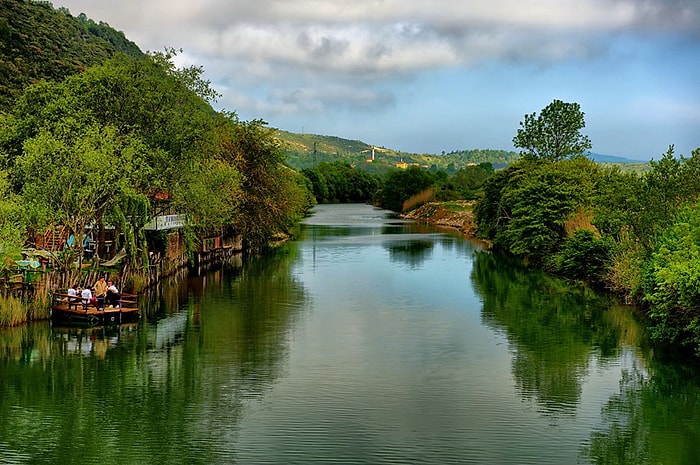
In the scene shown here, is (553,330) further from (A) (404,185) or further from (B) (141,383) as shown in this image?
(A) (404,185)

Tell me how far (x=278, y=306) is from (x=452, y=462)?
68.5ft

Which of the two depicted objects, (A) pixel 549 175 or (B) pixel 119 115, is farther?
(A) pixel 549 175

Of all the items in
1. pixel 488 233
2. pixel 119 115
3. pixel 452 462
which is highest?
pixel 119 115

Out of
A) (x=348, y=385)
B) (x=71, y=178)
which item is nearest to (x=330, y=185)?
(x=71, y=178)

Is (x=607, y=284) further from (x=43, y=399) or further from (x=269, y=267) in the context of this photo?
(x=43, y=399)

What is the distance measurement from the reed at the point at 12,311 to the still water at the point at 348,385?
0.52m

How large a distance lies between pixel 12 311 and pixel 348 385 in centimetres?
1351

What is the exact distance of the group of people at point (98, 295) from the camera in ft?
Result: 93.6

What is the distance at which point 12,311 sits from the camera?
2738cm

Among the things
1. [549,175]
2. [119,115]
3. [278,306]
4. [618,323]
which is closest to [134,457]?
[278,306]

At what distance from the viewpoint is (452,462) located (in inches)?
624

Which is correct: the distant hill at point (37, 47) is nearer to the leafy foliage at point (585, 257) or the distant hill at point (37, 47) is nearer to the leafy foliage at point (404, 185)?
the leafy foliage at point (585, 257)

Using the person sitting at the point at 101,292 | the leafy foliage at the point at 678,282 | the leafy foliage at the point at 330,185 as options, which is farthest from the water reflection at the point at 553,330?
the leafy foliage at the point at 330,185

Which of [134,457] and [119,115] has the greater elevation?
[119,115]
